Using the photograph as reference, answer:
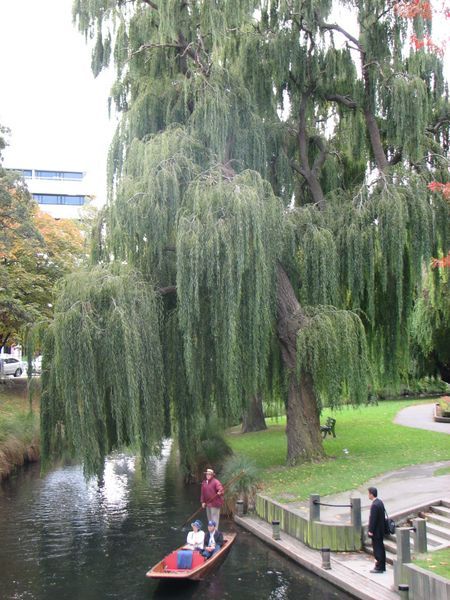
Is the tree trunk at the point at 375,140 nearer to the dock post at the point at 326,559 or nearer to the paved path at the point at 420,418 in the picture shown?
the paved path at the point at 420,418

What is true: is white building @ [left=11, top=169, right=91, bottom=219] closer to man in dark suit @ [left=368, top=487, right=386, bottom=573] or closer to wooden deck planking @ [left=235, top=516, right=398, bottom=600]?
wooden deck planking @ [left=235, top=516, right=398, bottom=600]

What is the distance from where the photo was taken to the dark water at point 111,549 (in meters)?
10.6

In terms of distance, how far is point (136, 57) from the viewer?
59.3 ft

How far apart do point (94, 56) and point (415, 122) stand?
911cm

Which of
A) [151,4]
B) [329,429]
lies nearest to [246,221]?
[151,4]

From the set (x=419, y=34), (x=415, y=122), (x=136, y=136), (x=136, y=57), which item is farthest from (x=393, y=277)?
(x=136, y=57)

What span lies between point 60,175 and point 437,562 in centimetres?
8504

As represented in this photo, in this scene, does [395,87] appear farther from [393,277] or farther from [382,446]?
[382,446]

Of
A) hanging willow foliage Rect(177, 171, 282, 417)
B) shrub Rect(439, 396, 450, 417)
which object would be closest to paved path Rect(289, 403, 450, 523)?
hanging willow foliage Rect(177, 171, 282, 417)

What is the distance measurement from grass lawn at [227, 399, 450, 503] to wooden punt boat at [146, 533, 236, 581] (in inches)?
118

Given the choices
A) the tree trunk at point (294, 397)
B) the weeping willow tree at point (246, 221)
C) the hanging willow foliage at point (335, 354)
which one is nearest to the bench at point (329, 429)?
the weeping willow tree at point (246, 221)

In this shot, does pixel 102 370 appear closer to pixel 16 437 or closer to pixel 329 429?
pixel 329 429

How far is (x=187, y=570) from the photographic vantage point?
419 inches

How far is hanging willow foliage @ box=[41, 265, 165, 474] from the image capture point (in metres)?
13.5
